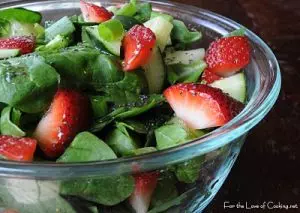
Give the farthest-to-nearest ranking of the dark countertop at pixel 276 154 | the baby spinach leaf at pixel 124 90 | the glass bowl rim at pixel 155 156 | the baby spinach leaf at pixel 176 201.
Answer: the dark countertop at pixel 276 154
the baby spinach leaf at pixel 124 90
the baby spinach leaf at pixel 176 201
the glass bowl rim at pixel 155 156

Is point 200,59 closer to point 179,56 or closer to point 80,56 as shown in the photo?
point 179,56

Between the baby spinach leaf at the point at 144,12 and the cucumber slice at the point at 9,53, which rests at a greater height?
A: the cucumber slice at the point at 9,53

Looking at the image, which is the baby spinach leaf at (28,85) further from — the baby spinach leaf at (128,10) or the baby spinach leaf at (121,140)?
the baby spinach leaf at (128,10)

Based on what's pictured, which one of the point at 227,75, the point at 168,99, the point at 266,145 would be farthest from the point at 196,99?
the point at 266,145

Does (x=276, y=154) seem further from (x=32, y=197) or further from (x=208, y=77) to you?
(x=32, y=197)

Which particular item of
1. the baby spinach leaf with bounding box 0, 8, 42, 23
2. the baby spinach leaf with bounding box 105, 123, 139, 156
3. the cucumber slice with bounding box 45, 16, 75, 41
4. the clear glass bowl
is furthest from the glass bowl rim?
the baby spinach leaf with bounding box 0, 8, 42, 23

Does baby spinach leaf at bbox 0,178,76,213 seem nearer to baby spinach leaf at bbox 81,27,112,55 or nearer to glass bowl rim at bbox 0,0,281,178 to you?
glass bowl rim at bbox 0,0,281,178

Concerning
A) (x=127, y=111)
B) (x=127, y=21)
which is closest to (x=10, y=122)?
(x=127, y=111)

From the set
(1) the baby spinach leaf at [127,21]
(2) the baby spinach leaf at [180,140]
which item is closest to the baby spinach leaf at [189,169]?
(2) the baby spinach leaf at [180,140]
